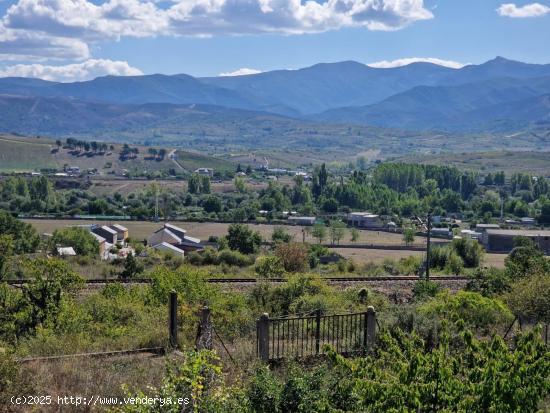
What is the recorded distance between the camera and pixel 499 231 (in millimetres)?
66438

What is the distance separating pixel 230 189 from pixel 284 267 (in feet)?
296

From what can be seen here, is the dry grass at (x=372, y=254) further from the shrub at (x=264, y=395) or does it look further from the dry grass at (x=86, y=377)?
the shrub at (x=264, y=395)

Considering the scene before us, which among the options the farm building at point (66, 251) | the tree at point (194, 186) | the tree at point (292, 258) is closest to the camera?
the tree at point (292, 258)

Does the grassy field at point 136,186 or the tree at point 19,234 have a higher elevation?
the tree at point 19,234

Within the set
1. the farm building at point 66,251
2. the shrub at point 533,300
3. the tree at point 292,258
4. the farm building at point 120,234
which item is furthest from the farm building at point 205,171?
the shrub at point 533,300

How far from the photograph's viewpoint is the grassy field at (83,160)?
167 m

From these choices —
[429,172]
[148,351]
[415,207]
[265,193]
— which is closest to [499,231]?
[415,207]

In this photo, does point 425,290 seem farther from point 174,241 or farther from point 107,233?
point 107,233

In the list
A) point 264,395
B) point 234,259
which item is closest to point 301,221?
point 234,259

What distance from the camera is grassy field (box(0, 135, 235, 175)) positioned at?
167 meters

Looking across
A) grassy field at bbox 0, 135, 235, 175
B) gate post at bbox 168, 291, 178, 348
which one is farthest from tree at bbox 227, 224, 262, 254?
grassy field at bbox 0, 135, 235, 175

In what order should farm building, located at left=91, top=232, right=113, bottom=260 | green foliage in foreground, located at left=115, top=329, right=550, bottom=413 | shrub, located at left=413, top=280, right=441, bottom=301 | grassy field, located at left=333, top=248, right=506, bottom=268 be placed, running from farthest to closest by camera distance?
1. grassy field, located at left=333, top=248, right=506, bottom=268
2. farm building, located at left=91, top=232, right=113, bottom=260
3. shrub, located at left=413, top=280, right=441, bottom=301
4. green foliage in foreground, located at left=115, top=329, right=550, bottom=413

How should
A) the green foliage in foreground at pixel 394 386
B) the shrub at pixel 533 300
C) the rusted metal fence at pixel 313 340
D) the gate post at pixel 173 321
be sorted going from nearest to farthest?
the green foliage in foreground at pixel 394 386
the rusted metal fence at pixel 313 340
the gate post at pixel 173 321
the shrub at pixel 533 300

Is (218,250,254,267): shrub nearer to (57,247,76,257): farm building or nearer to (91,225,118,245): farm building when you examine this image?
A: (57,247,76,257): farm building
